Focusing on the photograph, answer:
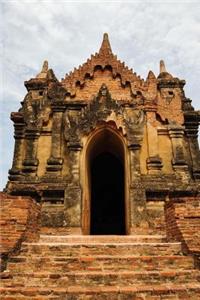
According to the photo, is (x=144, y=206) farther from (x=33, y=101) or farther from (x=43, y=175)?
(x=33, y=101)

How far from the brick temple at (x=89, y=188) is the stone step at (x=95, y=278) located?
18 mm

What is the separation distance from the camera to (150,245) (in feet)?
21.8

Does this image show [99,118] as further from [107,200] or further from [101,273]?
[107,200]

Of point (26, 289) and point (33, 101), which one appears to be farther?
point (33, 101)

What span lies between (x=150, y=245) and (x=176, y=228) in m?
0.89

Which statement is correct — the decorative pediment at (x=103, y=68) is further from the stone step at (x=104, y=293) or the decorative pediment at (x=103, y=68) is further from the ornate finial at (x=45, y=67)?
the stone step at (x=104, y=293)

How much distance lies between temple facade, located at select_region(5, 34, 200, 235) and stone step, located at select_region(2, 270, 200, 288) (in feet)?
12.6

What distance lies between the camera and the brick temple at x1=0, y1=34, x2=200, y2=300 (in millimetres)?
5504

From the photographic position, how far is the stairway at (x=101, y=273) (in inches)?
198

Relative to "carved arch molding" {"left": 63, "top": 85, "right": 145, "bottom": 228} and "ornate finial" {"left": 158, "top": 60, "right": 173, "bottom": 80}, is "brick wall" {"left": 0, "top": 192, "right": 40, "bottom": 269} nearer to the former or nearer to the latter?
"carved arch molding" {"left": 63, "top": 85, "right": 145, "bottom": 228}

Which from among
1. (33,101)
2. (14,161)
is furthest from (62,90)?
(14,161)

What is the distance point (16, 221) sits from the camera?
7055 millimetres

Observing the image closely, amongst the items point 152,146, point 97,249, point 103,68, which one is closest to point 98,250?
point 97,249

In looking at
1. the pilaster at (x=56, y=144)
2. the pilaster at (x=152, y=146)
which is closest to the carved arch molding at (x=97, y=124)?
the pilaster at (x=56, y=144)
